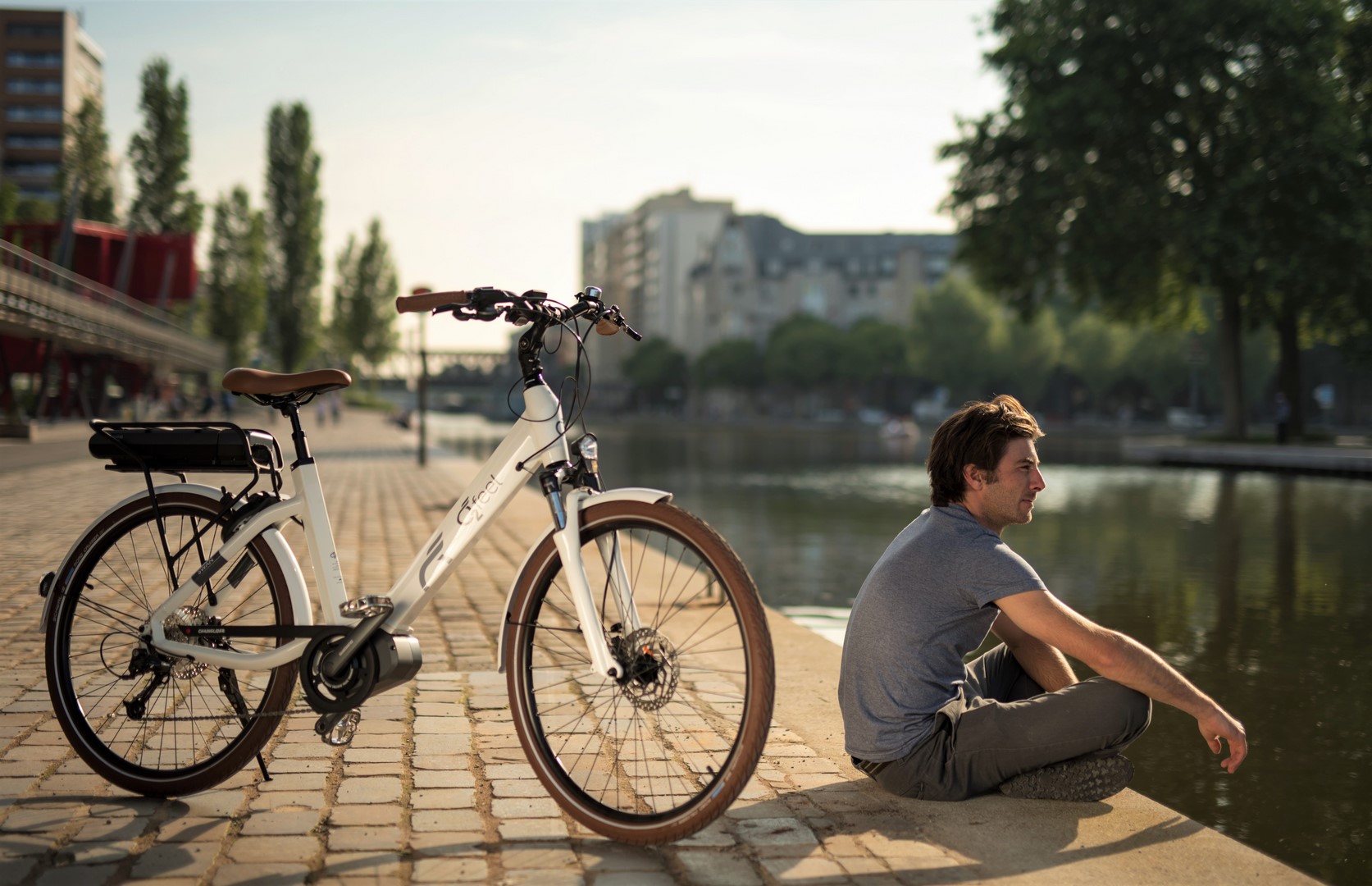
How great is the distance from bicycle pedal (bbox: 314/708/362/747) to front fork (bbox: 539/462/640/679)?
2.45ft

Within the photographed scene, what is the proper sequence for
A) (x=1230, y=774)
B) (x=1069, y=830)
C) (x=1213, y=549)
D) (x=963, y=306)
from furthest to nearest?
(x=963, y=306), (x=1213, y=549), (x=1230, y=774), (x=1069, y=830)

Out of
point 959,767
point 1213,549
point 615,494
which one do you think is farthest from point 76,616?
point 1213,549

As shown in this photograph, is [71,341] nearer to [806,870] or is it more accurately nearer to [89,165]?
[89,165]

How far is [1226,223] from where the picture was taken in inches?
1254

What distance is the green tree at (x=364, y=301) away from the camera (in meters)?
111

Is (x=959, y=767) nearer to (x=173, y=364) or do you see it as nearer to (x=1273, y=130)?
(x=1273, y=130)

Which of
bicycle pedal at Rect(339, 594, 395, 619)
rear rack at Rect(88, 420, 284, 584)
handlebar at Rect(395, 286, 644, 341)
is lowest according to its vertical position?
bicycle pedal at Rect(339, 594, 395, 619)

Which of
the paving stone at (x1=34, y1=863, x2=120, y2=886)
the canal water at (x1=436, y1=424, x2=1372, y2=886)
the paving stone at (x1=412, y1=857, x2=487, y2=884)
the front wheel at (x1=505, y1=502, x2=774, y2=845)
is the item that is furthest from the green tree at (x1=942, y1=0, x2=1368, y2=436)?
the paving stone at (x1=34, y1=863, x2=120, y2=886)

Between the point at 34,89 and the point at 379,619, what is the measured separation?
409 feet

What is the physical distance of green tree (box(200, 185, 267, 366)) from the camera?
74.4 metres

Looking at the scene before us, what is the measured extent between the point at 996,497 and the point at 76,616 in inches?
111

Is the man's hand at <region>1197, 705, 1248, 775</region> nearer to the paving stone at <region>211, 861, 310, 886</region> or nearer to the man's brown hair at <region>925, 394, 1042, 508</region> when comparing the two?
the man's brown hair at <region>925, 394, 1042, 508</region>

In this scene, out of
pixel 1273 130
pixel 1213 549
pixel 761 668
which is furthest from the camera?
pixel 1273 130

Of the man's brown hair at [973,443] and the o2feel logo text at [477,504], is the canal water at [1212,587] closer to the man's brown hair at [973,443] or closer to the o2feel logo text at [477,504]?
the man's brown hair at [973,443]
